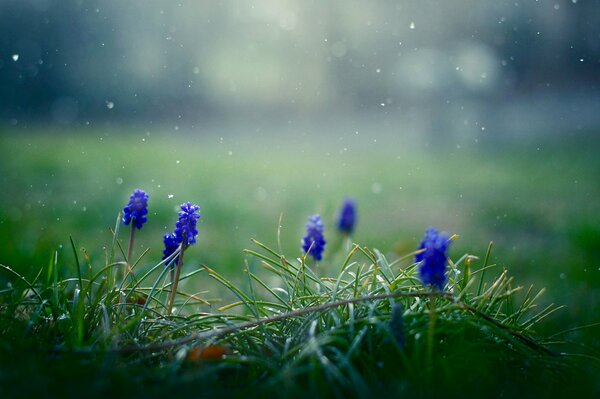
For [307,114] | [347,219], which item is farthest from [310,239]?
[307,114]

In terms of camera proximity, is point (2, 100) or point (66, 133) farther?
point (2, 100)

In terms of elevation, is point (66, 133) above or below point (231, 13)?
below

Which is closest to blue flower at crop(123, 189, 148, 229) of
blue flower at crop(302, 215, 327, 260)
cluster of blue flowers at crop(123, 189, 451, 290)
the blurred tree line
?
cluster of blue flowers at crop(123, 189, 451, 290)

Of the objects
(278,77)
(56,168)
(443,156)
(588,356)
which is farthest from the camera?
(278,77)

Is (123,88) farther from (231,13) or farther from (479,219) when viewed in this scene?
(479,219)

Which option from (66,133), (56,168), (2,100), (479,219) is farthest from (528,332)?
(2,100)

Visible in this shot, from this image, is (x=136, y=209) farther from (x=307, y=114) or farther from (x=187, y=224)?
(x=307, y=114)

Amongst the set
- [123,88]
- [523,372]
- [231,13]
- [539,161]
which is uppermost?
[231,13]
